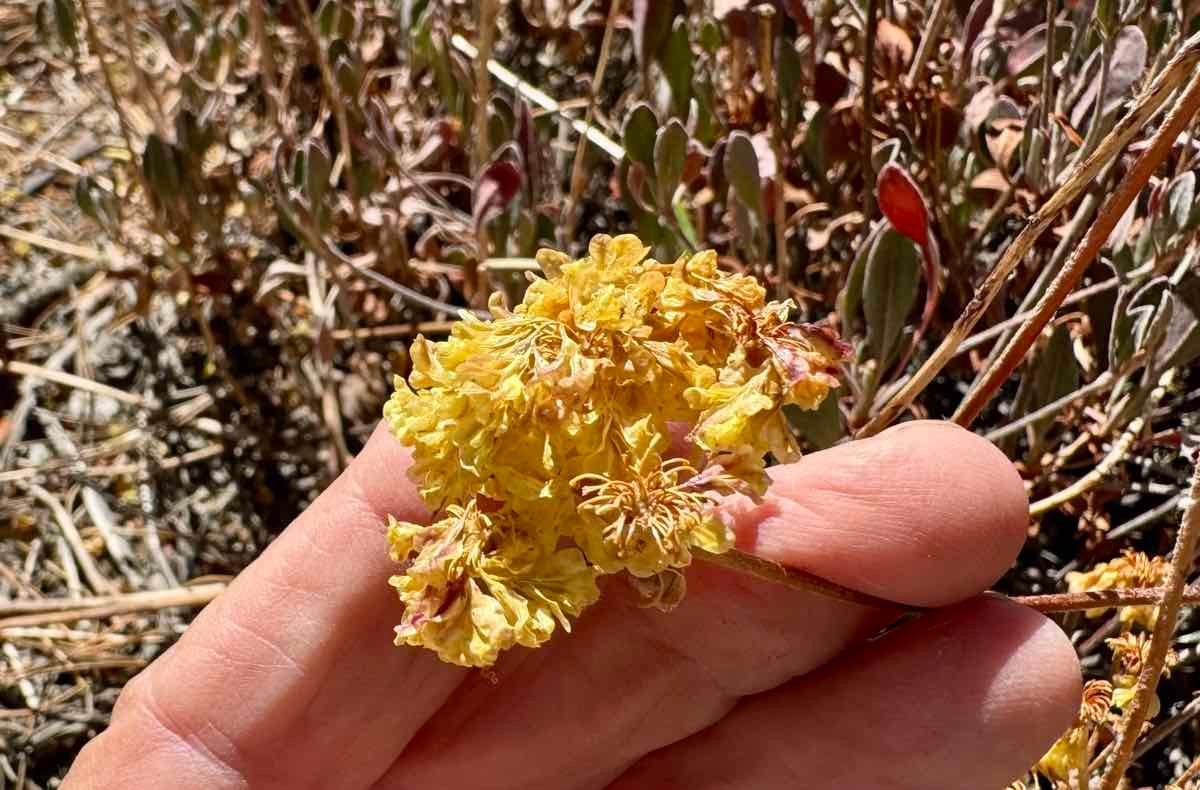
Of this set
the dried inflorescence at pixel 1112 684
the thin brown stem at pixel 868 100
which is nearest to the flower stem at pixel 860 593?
the dried inflorescence at pixel 1112 684

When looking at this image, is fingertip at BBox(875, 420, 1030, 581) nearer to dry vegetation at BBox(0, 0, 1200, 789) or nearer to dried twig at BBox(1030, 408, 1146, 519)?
dry vegetation at BBox(0, 0, 1200, 789)

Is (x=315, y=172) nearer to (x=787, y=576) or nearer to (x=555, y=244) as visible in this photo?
(x=555, y=244)

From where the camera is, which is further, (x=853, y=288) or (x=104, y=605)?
(x=104, y=605)

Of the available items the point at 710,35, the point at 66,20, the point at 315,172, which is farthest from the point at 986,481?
the point at 66,20

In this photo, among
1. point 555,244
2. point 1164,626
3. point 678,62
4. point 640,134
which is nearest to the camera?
point 1164,626

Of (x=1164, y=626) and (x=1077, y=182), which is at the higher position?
(x=1077, y=182)

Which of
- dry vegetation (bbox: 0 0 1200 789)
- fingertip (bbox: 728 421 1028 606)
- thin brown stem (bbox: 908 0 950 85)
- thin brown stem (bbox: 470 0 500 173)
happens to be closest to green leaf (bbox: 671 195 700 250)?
dry vegetation (bbox: 0 0 1200 789)

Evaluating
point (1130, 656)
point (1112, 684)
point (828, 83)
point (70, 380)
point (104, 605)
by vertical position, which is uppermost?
point (828, 83)

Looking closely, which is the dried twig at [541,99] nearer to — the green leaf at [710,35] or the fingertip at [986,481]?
the green leaf at [710,35]
